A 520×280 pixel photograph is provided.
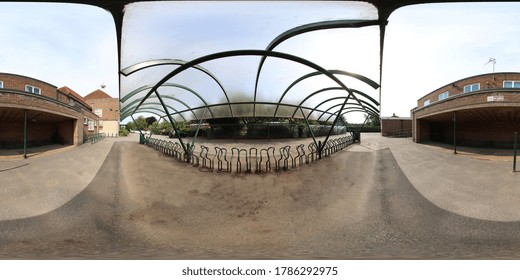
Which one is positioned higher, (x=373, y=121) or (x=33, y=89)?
(x=33, y=89)

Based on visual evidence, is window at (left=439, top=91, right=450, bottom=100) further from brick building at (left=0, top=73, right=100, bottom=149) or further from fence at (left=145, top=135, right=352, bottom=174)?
brick building at (left=0, top=73, right=100, bottom=149)

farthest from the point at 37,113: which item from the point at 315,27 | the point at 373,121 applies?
the point at 373,121

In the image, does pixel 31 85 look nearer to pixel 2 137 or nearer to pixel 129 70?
pixel 2 137

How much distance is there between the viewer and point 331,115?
44.9 inches

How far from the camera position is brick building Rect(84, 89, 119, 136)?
973 mm

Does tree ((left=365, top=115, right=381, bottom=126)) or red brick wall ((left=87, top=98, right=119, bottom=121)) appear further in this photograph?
tree ((left=365, top=115, right=381, bottom=126))

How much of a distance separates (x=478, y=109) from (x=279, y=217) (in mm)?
1197

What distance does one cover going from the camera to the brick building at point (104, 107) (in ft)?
3.19

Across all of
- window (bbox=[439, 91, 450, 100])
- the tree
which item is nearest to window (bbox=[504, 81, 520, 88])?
window (bbox=[439, 91, 450, 100])

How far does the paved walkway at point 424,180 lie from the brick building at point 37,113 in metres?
0.09

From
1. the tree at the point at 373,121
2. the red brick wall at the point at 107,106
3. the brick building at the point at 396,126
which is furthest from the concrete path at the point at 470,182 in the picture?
the red brick wall at the point at 107,106

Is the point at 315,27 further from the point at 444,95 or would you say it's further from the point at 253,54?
the point at 444,95

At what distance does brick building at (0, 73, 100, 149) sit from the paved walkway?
9cm

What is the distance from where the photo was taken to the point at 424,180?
3.16 feet
